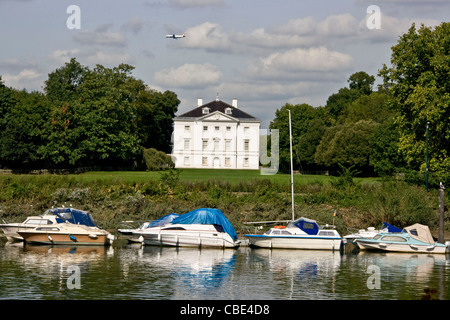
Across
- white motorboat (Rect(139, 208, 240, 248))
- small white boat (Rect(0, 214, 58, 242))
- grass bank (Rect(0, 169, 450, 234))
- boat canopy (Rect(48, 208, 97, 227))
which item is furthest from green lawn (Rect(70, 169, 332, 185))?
small white boat (Rect(0, 214, 58, 242))

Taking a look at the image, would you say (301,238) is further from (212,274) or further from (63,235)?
(63,235)

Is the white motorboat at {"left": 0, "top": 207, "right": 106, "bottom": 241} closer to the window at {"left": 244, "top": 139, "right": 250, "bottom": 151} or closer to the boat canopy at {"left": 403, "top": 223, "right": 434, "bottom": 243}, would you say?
the boat canopy at {"left": 403, "top": 223, "right": 434, "bottom": 243}

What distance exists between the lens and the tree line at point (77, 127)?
9506 cm

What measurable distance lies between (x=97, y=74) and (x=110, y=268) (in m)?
80.6

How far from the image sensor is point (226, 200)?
54.3 m

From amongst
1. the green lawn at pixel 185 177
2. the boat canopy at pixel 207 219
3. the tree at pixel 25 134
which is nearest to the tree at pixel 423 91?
the green lawn at pixel 185 177

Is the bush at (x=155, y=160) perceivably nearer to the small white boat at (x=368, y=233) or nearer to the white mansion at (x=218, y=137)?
the white mansion at (x=218, y=137)

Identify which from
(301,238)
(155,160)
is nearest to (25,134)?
(155,160)

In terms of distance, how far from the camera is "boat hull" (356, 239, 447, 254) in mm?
42625

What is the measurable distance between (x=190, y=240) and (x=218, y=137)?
97.0 metres

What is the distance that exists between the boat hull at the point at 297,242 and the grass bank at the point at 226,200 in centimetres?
556

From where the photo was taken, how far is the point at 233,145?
463 ft

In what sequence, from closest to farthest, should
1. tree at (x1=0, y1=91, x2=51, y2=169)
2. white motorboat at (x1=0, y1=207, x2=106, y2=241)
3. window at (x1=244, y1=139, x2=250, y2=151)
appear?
white motorboat at (x1=0, y1=207, x2=106, y2=241), tree at (x1=0, y1=91, x2=51, y2=169), window at (x1=244, y1=139, x2=250, y2=151)
